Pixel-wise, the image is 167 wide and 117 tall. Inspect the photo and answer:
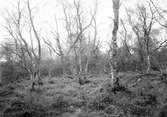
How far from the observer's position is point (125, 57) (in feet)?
79.5

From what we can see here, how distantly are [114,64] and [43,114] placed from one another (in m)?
5.06

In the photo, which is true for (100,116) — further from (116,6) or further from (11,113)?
(116,6)

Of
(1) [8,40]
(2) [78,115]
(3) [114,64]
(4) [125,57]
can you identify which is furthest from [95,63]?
(2) [78,115]

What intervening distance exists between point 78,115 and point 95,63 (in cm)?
2635

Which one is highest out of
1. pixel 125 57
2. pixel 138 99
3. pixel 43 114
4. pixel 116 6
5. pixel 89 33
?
pixel 89 33

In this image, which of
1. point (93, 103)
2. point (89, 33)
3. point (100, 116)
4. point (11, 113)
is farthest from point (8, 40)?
point (100, 116)

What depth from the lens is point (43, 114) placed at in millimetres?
6219

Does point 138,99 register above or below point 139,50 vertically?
below

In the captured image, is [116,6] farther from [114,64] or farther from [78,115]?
[78,115]

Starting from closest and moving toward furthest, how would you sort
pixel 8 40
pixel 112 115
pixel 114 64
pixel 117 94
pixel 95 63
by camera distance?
pixel 112 115 < pixel 117 94 < pixel 114 64 < pixel 8 40 < pixel 95 63

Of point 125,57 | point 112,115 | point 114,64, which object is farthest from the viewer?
point 125,57

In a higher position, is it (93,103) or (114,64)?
(114,64)

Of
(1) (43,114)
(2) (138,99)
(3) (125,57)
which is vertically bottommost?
(1) (43,114)

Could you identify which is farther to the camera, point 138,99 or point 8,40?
point 8,40
